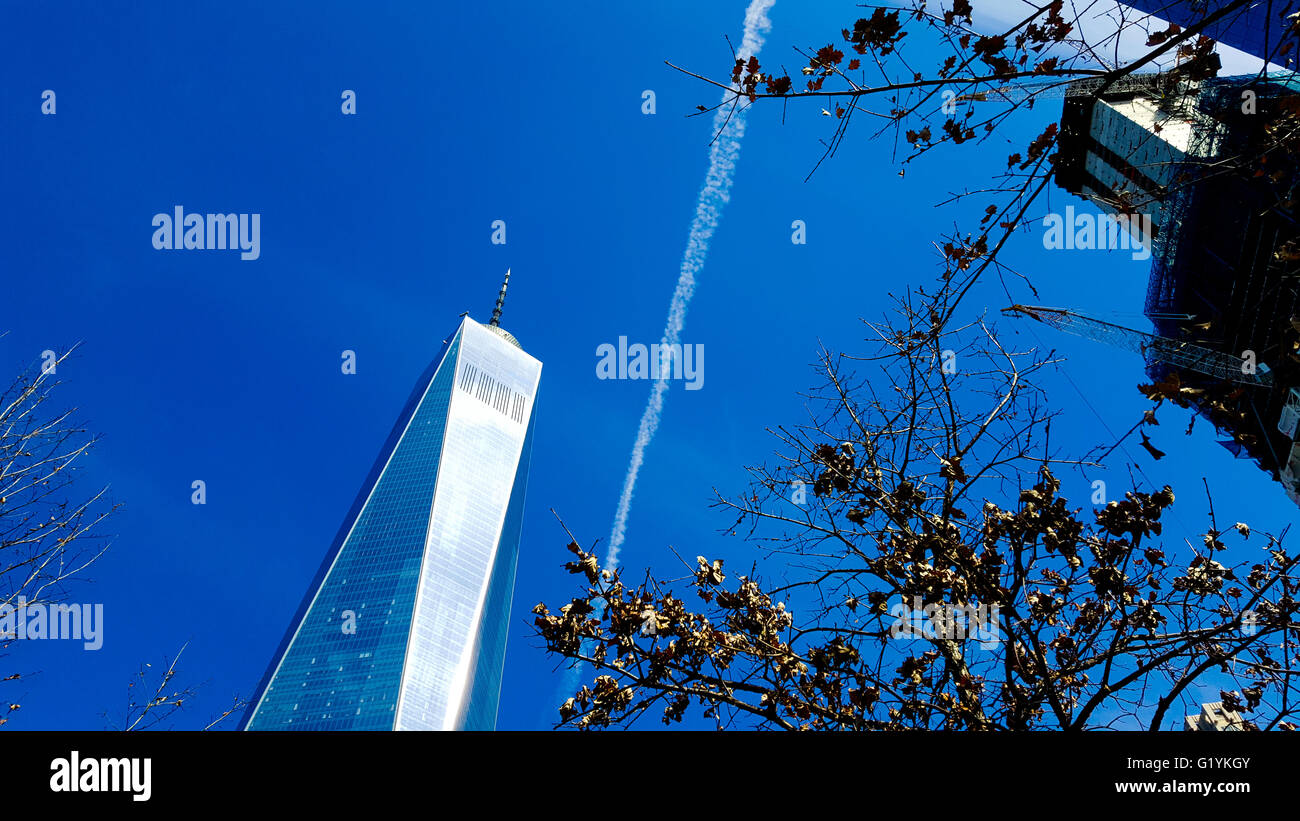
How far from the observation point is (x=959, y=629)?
7.88m

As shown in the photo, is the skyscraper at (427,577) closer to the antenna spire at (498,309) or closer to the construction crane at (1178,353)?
the antenna spire at (498,309)

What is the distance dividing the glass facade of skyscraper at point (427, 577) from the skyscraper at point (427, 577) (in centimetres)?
21

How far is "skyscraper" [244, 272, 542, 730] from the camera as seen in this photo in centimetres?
11481

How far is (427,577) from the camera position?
→ 402ft

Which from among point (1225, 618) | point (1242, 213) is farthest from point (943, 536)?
point (1242, 213)

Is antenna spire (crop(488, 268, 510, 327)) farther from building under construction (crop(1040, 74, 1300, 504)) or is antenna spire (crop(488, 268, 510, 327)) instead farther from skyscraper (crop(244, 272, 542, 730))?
building under construction (crop(1040, 74, 1300, 504))

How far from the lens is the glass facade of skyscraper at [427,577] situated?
377ft

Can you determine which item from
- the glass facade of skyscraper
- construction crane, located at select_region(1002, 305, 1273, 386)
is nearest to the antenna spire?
the glass facade of skyscraper

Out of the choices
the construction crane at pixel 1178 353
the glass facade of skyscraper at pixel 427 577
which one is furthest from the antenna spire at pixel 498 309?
the construction crane at pixel 1178 353

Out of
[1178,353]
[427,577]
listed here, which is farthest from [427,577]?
[1178,353]

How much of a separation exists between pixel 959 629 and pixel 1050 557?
1309 mm

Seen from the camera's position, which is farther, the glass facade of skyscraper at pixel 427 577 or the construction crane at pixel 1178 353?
the glass facade of skyscraper at pixel 427 577
